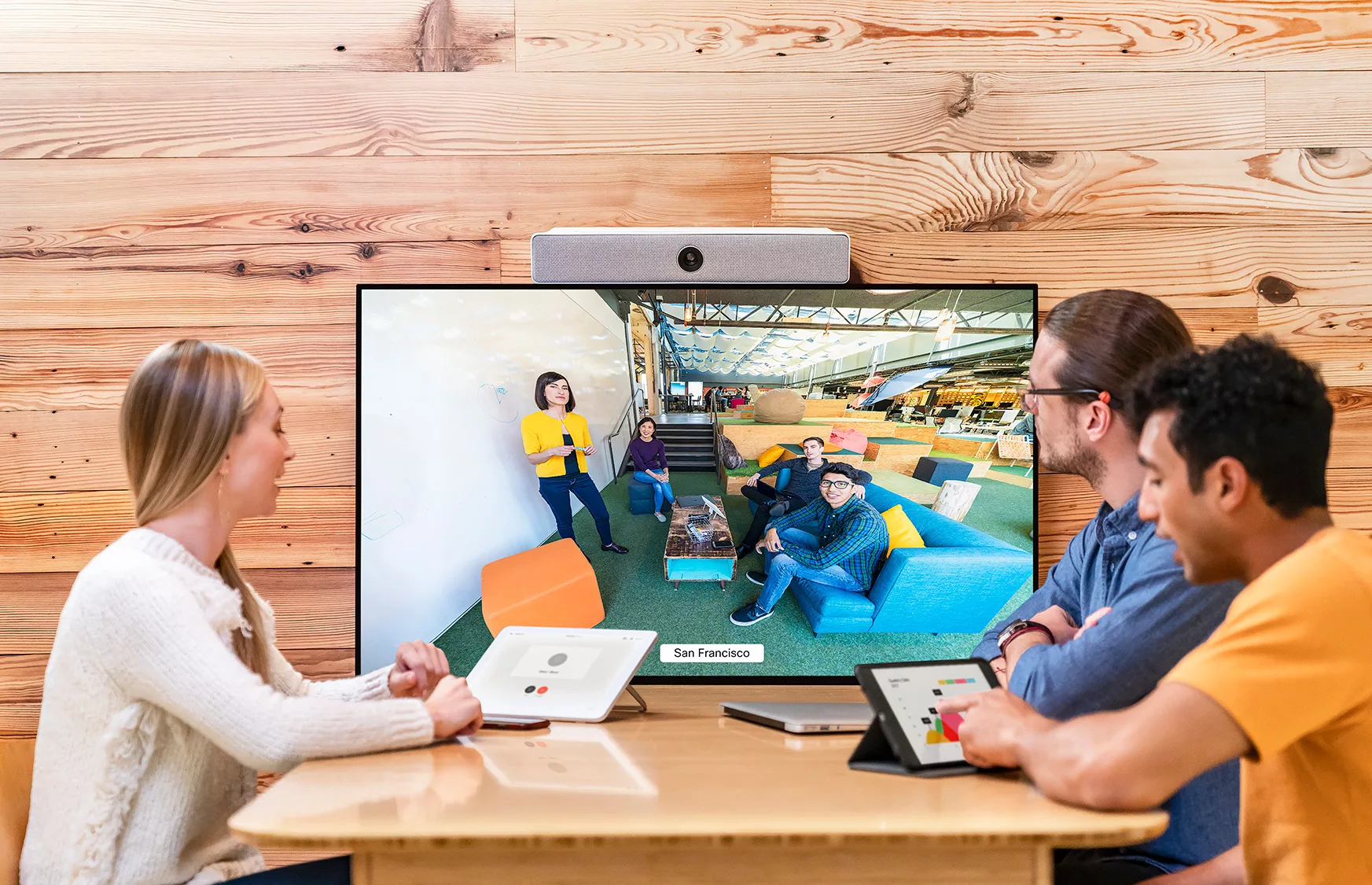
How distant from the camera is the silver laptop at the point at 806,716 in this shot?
1.41 metres

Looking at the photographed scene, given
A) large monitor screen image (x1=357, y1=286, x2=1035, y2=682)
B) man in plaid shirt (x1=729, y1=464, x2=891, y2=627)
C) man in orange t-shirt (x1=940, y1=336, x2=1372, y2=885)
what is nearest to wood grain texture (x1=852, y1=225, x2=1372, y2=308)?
large monitor screen image (x1=357, y1=286, x2=1035, y2=682)

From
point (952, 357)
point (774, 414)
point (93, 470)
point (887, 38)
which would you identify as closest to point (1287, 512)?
point (952, 357)

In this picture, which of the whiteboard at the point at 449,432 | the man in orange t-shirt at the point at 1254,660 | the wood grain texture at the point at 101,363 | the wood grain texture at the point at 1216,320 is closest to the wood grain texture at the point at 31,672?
the whiteboard at the point at 449,432

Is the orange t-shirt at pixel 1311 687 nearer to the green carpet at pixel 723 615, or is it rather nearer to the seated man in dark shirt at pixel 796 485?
the green carpet at pixel 723 615

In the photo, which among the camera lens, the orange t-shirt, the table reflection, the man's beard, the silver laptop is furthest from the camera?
the camera lens

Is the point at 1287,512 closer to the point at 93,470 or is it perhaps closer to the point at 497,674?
the point at 497,674

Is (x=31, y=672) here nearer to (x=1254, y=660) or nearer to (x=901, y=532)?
(x=901, y=532)

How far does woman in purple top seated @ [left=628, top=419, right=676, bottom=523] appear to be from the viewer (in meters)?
2.04

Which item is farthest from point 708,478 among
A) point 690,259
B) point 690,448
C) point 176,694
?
point 176,694

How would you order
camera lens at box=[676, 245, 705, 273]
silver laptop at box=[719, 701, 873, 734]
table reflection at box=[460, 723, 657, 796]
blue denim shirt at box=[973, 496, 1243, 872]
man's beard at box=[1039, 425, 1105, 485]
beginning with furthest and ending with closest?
camera lens at box=[676, 245, 705, 273] → man's beard at box=[1039, 425, 1105, 485] → silver laptop at box=[719, 701, 873, 734] → blue denim shirt at box=[973, 496, 1243, 872] → table reflection at box=[460, 723, 657, 796]

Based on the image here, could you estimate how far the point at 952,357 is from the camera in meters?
1.98

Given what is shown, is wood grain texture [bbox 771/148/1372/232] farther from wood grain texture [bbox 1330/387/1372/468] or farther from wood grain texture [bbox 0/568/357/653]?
wood grain texture [bbox 0/568/357/653]

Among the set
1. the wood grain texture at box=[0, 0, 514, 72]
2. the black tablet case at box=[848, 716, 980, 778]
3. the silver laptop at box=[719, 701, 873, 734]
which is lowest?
the silver laptop at box=[719, 701, 873, 734]

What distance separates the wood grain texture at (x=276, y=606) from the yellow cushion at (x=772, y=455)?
3.87 ft
